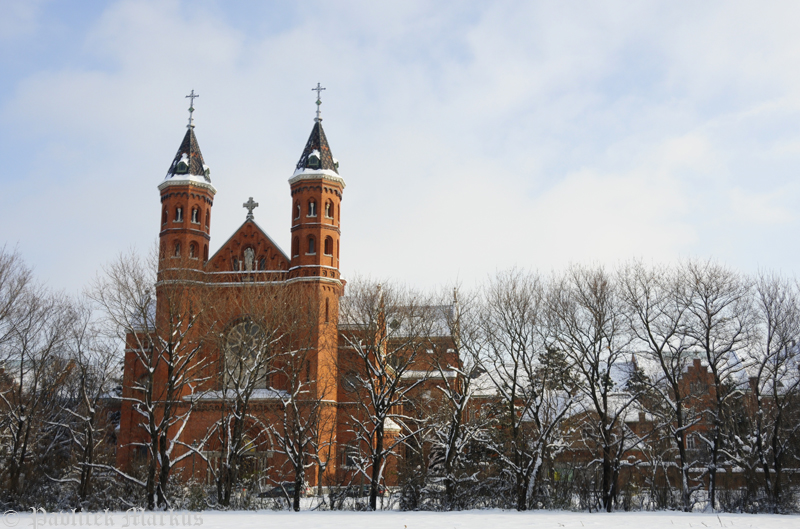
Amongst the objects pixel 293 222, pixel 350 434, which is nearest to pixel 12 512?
pixel 350 434

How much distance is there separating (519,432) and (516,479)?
191 cm

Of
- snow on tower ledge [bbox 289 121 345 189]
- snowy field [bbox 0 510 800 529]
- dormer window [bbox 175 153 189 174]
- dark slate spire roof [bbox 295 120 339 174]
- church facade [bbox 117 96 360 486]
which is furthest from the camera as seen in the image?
dormer window [bbox 175 153 189 174]

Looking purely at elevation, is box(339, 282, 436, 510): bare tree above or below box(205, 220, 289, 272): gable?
below

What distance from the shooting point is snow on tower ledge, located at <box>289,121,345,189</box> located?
46062mm

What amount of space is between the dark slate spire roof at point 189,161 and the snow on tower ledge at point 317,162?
685 centimetres

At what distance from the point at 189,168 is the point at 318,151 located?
9.03 m

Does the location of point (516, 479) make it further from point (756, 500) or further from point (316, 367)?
point (316, 367)

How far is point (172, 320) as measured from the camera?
29.3 metres

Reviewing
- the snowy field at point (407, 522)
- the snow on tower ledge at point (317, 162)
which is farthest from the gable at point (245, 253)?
the snowy field at point (407, 522)

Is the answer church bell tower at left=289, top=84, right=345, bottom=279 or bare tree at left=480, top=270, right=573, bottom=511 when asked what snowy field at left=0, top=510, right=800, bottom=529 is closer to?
bare tree at left=480, top=270, right=573, bottom=511

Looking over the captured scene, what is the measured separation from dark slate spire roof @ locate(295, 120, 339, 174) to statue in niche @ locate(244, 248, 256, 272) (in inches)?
244

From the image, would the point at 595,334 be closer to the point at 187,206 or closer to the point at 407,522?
the point at 407,522

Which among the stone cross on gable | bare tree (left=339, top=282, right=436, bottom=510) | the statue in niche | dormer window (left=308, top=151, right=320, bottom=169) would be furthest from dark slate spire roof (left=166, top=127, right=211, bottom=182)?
bare tree (left=339, top=282, right=436, bottom=510)

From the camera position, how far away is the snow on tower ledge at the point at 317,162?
151 feet
